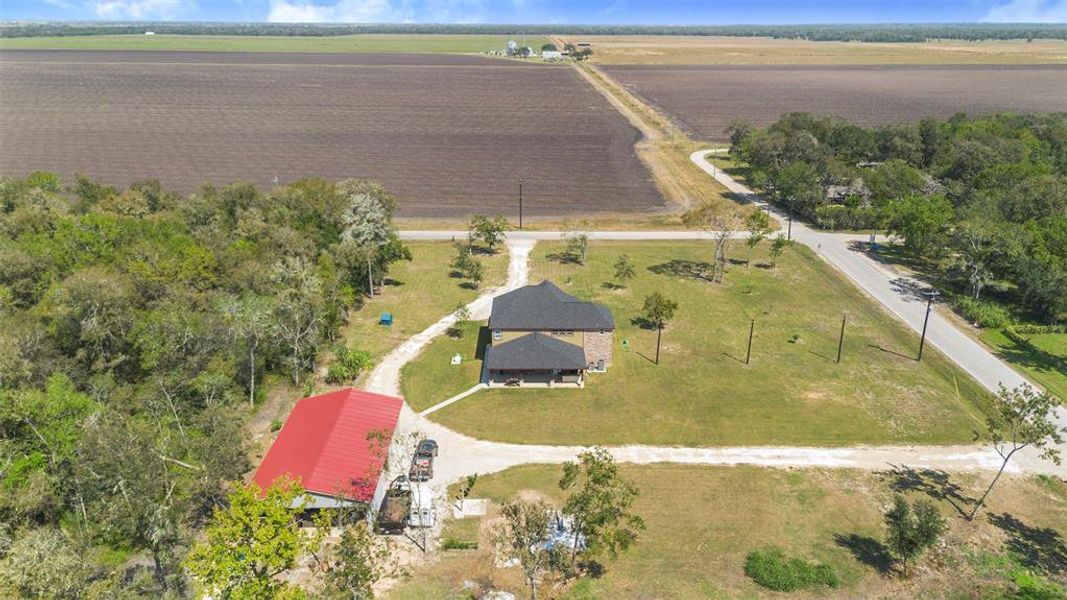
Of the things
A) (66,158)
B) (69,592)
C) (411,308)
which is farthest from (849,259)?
(66,158)

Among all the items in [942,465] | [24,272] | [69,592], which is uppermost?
[24,272]

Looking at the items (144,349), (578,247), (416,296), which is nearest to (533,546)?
(144,349)

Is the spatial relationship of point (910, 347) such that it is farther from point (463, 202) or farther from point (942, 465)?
point (463, 202)

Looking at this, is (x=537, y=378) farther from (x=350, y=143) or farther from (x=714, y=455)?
(x=350, y=143)

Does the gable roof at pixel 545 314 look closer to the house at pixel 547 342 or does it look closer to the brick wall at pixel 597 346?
the house at pixel 547 342

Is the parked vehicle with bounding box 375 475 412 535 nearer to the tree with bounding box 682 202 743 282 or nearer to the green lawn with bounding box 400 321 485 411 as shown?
the green lawn with bounding box 400 321 485 411

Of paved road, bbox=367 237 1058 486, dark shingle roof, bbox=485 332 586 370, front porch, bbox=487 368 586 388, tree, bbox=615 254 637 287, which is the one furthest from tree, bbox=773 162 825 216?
front porch, bbox=487 368 586 388
